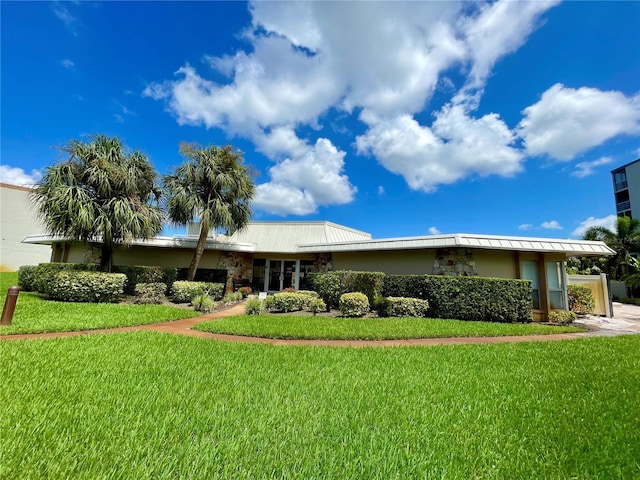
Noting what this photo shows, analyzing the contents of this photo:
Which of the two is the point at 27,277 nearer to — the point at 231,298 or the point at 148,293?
the point at 148,293

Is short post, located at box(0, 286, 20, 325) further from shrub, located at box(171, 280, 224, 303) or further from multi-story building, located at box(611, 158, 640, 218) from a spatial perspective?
multi-story building, located at box(611, 158, 640, 218)

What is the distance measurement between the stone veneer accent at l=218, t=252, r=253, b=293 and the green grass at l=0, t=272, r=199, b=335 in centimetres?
654

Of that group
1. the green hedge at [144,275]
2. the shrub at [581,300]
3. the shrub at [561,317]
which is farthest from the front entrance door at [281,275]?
the shrub at [581,300]

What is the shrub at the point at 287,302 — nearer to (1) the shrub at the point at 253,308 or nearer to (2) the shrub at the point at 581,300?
(1) the shrub at the point at 253,308

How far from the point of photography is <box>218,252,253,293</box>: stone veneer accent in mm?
17188

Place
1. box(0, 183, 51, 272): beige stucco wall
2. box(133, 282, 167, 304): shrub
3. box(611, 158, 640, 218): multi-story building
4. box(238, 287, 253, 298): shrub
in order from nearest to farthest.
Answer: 1. box(133, 282, 167, 304): shrub
2. box(238, 287, 253, 298): shrub
3. box(0, 183, 51, 272): beige stucco wall
4. box(611, 158, 640, 218): multi-story building

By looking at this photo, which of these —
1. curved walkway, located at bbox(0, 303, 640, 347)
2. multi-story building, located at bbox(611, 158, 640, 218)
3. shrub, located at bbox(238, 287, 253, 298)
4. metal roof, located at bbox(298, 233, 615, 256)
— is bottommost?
curved walkway, located at bbox(0, 303, 640, 347)

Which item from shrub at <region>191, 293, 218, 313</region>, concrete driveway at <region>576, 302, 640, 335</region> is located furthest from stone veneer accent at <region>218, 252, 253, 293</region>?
concrete driveway at <region>576, 302, 640, 335</region>

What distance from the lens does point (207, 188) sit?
14.4m

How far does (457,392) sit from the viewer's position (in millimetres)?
3777

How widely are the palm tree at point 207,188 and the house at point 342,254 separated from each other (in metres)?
2.47

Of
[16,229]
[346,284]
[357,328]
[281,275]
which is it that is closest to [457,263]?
[346,284]

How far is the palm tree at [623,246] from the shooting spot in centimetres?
2155

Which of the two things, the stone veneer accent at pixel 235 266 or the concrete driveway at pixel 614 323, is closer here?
the concrete driveway at pixel 614 323
